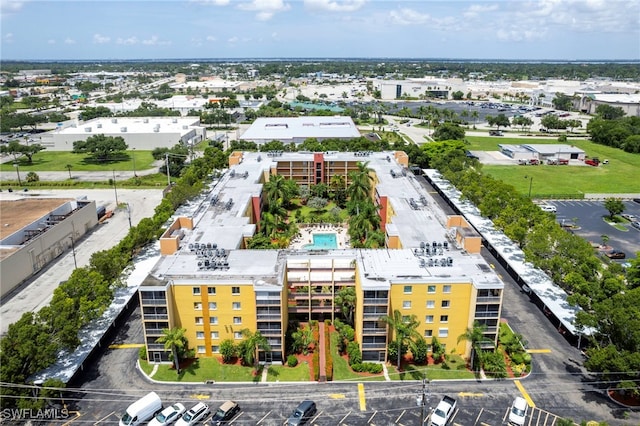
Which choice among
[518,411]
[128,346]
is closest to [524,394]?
[518,411]

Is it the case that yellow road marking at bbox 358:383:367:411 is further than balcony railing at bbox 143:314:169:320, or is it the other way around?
balcony railing at bbox 143:314:169:320

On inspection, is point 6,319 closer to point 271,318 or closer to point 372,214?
point 271,318

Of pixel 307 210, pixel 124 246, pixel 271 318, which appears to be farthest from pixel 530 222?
pixel 124 246

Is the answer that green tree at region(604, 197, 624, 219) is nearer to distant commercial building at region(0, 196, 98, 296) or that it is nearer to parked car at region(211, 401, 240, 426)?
parked car at region(211, 401, 240, 426)

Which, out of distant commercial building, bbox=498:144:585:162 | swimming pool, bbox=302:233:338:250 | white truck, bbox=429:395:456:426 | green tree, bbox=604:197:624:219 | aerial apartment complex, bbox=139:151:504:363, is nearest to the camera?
white truck, bbox=429:395:456:426

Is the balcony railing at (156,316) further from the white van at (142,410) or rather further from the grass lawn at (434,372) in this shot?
the grass lawn at (434,372)

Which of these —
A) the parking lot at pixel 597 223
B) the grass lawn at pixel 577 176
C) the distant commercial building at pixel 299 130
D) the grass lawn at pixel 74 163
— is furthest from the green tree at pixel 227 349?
the distant commercial building at pixel 299 130

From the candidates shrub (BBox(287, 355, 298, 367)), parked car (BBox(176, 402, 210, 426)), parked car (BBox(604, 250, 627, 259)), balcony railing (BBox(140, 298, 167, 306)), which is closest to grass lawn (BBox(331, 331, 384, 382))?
shrub (BBox(287, 355, 298, 367))

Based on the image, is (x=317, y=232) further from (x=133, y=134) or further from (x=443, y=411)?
(x=133, y=134)
